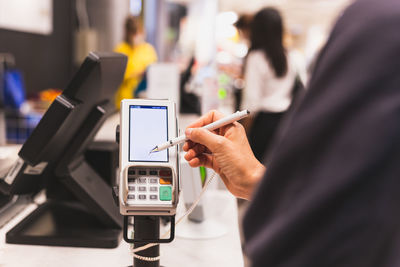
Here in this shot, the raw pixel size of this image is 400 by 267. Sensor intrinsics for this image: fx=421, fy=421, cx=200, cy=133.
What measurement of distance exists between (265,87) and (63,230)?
2113 mm

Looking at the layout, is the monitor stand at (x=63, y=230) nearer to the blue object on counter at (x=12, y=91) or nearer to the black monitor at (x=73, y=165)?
the black monitor at (x=73, y=165)

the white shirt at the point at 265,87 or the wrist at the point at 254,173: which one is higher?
the wrist at the point at 254,173

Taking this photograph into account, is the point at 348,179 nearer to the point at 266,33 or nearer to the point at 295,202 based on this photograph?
the point at 295,202

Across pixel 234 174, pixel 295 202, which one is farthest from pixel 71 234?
pixel 295 202

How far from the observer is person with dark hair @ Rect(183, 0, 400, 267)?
1.24 ft

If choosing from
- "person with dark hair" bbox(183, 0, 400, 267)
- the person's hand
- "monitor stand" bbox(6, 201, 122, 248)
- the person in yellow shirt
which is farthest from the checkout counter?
the person in yellow shirt

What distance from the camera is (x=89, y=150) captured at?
137 centimetres

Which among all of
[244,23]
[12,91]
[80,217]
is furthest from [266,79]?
[80,217]

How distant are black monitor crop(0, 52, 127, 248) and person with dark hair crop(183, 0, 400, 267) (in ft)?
2.12

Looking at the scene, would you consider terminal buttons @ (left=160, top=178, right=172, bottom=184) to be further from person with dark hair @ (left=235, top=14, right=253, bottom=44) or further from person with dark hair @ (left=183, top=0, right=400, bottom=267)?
person with dark hair @ (left=235, top=14, right=253, bottom=44)

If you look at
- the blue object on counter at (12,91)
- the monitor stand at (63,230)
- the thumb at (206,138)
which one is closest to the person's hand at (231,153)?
the thumb at (206,138)

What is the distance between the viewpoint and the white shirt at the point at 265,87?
9.58 ft

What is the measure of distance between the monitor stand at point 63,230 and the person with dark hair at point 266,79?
1.85 meters

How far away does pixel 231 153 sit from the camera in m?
0.86
